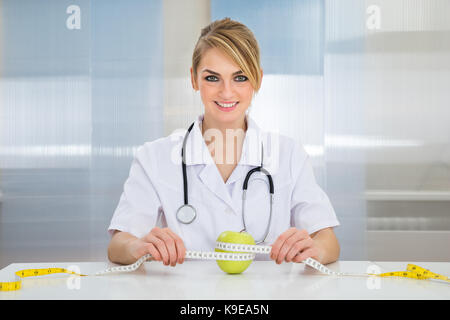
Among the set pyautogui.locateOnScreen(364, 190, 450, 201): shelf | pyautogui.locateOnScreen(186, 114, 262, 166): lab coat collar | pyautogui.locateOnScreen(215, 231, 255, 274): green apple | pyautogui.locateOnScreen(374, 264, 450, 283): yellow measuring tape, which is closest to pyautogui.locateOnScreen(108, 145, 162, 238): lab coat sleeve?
pyautogui.locateOnScreen(186, 114, 262, 166): lab coat collar

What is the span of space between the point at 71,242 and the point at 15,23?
1.66 metres

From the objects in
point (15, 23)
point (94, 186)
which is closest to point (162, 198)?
point (94, 186)

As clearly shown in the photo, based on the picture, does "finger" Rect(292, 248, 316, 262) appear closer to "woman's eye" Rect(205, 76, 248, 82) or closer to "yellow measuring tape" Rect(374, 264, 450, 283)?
"yellow measuring tape" Rect(374, 264, 450, 283)

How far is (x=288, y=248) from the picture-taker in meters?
1.39

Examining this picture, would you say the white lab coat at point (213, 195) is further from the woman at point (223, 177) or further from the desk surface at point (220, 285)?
the desk surface at point (220, 285)

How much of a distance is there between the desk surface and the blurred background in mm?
2296

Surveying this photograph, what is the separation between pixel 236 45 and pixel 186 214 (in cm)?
64

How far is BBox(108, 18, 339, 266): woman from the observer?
183 cm

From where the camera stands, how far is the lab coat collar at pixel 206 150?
74.0 inches

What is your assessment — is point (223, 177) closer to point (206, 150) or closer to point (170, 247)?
point (206, 150)

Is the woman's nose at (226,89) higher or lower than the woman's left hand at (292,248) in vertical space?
higher

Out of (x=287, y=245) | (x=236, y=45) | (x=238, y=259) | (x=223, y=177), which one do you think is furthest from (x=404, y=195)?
(x=238, y=259)

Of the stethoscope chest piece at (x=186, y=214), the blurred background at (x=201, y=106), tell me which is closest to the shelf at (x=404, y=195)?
the blurred background at (x=201, y=106)

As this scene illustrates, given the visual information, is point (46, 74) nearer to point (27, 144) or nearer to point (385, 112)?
point (27, 144)
